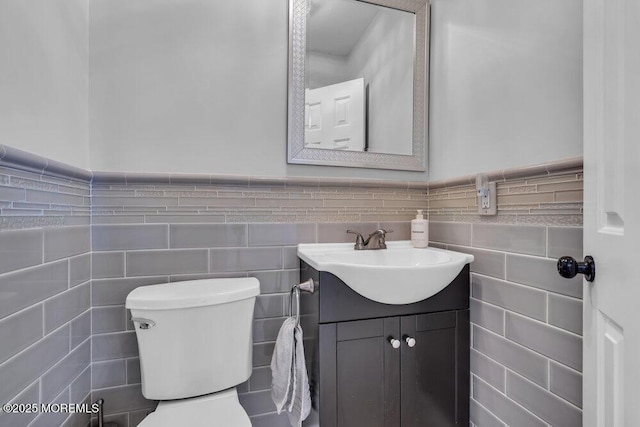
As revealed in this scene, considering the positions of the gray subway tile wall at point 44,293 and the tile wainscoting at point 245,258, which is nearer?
the gray subway tile wall at point 44,293

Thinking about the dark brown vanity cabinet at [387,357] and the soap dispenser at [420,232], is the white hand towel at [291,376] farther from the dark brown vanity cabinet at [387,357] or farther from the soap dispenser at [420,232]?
A: the soap dispenser at [420,232]

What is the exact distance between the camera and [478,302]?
3.61 feet

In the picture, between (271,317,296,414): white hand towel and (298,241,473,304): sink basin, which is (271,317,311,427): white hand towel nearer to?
(271,317,296,414): white hand towel

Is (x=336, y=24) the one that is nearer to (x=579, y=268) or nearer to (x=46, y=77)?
(x=46, y=77)

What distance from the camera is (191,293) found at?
0.99 m

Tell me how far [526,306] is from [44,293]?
1.43 m

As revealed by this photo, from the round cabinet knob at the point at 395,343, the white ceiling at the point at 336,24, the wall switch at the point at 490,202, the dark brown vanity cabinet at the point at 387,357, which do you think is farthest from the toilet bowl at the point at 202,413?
the white ceiling at the point at 336,24

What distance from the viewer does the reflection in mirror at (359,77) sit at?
1285 millimetres

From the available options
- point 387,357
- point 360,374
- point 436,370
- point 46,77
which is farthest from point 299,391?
point 46,77

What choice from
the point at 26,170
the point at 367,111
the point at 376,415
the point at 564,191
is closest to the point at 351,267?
the point at 376,415

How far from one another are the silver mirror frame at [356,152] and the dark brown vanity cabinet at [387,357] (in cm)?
54
